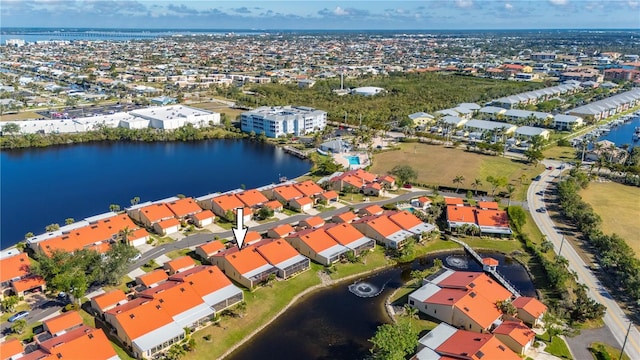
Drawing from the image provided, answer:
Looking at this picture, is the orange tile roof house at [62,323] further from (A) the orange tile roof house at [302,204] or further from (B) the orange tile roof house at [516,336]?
(B) the orange tile roof house at [516,336]

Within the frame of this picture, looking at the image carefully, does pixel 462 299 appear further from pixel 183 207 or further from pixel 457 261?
pixel 183 207

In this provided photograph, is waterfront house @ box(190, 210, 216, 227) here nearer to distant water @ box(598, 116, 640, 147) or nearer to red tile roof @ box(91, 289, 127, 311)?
red tile roof @ box(91, 289, 127, 311)

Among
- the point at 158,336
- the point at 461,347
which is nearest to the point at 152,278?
the point at 158,336

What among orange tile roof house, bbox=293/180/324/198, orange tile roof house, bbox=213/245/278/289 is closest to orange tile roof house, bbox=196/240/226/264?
orange tile roof house, bbox=213/245/278/289

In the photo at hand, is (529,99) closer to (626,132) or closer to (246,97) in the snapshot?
(626,132)

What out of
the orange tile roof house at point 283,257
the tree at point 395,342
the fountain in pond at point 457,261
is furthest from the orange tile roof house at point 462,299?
the orange tile roof house at point 283,257

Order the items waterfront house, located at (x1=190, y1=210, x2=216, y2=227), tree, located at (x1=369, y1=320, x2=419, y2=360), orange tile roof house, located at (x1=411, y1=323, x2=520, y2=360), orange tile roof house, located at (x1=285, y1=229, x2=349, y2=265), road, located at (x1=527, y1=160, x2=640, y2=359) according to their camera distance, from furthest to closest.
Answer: waterfront house, located at (x1=190, y1=210, x2=216, y2=227) → orange tile roof house, located at (x1=285, y1=229, x2=349, y2=265) → road, located at (x1=527, y1=160, x2=640, y2=359) → orange tile roof house, located at (x1=411, y1=323, x2=520, y2=360) → tree, located at (x1=369, y1=320, x2=419, y2=360)

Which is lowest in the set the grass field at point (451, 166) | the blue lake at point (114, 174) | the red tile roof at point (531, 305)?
the blue lake at point (114, 174)
